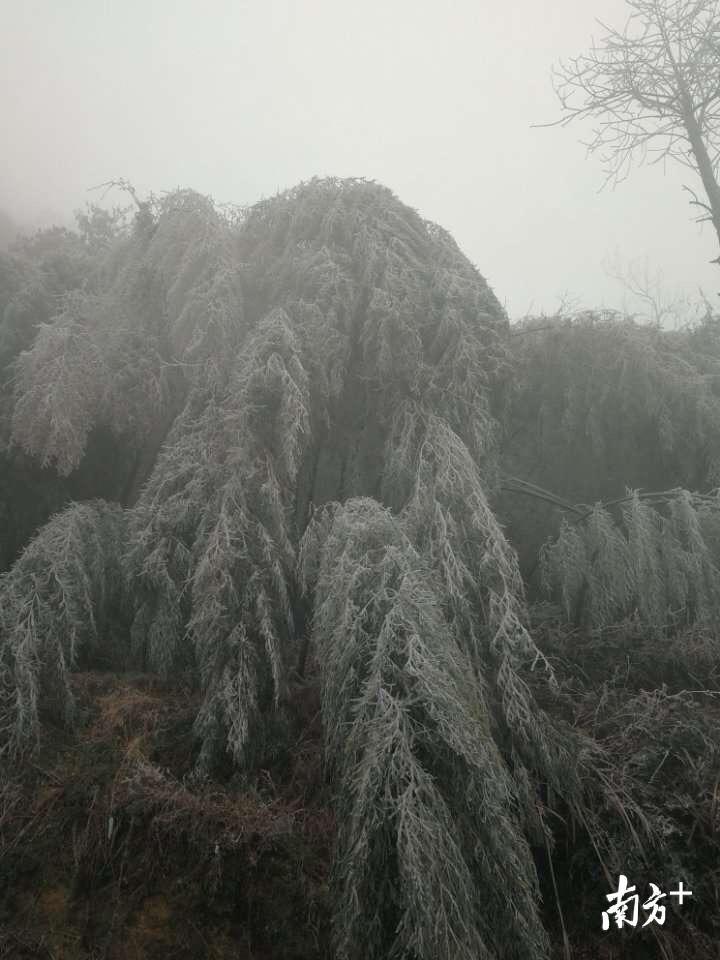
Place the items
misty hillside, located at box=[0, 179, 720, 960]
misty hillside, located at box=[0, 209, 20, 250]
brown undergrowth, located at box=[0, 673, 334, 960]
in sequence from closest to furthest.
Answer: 1. misty hillside, located at box=[0, 179, 720, 960]
2. brown undergrowth, located at box=[0, 673, 334, 960]
3. misty hillside, located at box=[0, 209, 20, 250]

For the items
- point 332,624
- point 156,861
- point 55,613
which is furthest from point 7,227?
point 156,861

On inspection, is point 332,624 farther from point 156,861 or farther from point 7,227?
point 7,227

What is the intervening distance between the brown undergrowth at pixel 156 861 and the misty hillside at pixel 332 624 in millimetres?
17

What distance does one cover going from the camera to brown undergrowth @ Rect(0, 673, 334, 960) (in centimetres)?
337

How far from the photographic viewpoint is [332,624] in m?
3.60

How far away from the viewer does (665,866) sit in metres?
3.36

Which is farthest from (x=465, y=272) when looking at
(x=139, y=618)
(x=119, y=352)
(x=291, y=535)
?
(x=139, y=618)

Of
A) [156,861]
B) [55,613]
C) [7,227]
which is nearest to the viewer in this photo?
[156,861]

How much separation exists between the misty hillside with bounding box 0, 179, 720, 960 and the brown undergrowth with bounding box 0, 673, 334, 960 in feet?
0.05

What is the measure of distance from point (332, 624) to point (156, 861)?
5.85 ft

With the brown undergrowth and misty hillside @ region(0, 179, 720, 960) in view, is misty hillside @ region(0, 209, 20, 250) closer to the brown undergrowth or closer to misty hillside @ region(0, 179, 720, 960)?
misty hillside @ region(0, 179, 720, 960)

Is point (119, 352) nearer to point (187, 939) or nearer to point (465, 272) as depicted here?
point (465, 272)

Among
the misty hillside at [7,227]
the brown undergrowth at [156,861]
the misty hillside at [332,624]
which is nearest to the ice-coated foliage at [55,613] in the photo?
the misty hillside at [332,624]

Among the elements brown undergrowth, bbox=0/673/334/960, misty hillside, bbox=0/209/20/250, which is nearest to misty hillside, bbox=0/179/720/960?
brown undergrowth, bbox=0/673/334/960
